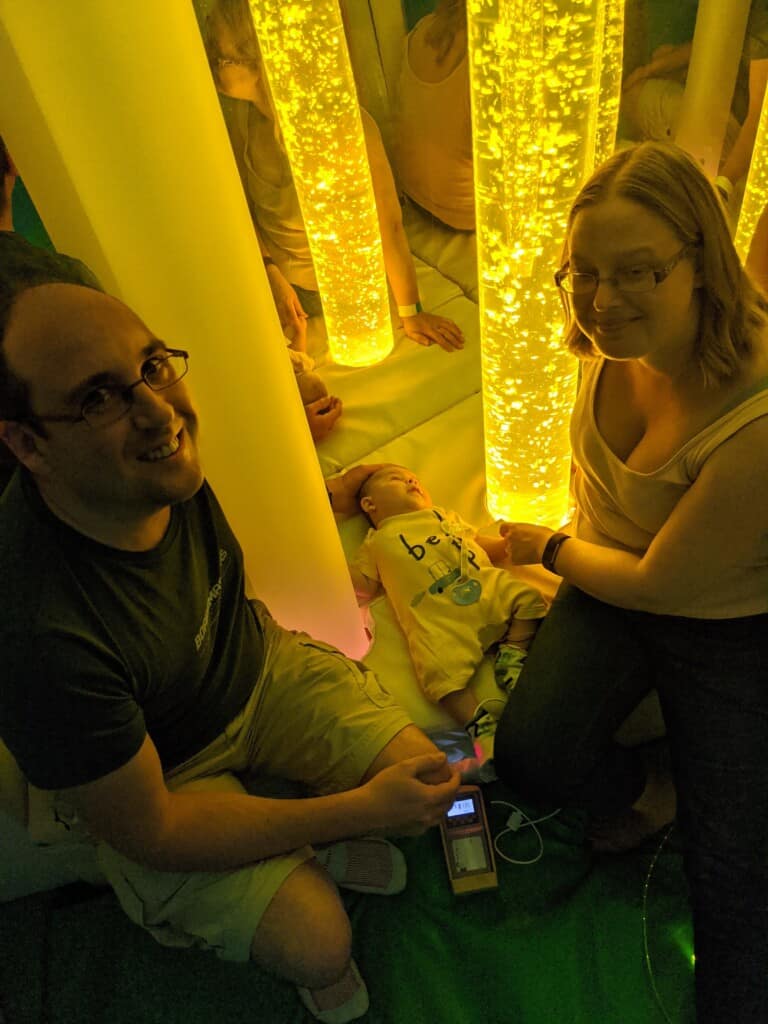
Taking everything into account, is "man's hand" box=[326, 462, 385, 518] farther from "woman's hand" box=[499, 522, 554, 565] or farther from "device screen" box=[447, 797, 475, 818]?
"device screen" box=[447, 797, 475, 818]

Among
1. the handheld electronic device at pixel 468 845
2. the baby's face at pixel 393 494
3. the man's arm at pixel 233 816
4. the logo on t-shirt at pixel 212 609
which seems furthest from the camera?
the baby's face at pixel 393 494

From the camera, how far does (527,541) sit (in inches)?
39.3

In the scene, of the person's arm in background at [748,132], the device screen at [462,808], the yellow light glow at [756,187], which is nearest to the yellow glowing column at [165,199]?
the device screen at [462,808]

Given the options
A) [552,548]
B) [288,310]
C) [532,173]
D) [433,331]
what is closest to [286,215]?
[288,310]

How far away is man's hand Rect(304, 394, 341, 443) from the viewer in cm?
149

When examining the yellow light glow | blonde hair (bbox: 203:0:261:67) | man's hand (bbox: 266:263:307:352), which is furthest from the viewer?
man's hand (bbox: 266:263:307:352)

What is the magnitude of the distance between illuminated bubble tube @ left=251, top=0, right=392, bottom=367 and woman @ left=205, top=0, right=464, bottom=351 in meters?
0.11

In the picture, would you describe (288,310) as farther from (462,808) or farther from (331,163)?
(462,808)

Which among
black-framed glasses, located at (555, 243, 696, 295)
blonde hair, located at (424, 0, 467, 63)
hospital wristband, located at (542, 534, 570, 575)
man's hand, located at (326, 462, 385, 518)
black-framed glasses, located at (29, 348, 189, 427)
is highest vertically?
black-framed glasses, located at (29, 348, 189, 427)

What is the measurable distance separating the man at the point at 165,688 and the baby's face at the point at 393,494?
1.09 feet

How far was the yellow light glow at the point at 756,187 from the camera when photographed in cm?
103

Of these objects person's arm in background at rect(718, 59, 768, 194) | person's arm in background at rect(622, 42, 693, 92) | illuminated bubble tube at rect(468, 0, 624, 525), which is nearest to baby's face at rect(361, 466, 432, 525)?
illuminated bubble tube at rect(468, 0, 624, 525)

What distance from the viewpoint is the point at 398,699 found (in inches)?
41.9

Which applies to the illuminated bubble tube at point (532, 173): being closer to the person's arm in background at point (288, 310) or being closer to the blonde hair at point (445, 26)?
the person's arm in background at point (288, 310)
